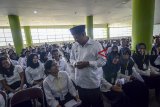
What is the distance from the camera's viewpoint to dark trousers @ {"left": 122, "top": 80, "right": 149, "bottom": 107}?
2.80m

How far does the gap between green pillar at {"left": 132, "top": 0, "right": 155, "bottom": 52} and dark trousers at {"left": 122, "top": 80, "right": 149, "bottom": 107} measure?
2572 mm

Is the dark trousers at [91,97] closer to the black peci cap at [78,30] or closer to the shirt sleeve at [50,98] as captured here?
the shirt sleeve at [50,98]

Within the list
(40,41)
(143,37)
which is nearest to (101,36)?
(40,41)

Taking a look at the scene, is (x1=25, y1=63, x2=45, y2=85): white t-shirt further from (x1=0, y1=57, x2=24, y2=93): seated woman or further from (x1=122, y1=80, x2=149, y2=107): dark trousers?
(x1=122, y1=80, x2=149, y2=107): dark trousers

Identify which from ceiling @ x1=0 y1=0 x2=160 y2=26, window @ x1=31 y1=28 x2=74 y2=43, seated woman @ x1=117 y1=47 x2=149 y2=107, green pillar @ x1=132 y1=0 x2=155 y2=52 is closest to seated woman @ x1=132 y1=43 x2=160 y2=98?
seated woman @ x1=117 y1=47 x2=149 y2=107

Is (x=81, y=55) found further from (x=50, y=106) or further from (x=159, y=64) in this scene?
(x=159, y=64)

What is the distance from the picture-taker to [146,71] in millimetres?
3234

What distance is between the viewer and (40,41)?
23219 mm

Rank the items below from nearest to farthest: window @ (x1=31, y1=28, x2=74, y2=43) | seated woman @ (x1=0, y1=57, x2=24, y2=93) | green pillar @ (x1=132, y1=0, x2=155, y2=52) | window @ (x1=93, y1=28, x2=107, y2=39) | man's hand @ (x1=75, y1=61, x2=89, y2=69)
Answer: man's hand @ (x1=75, y1=61, x2=89, y2=69), seated woman @ (x1=0, y1=57, x2=24, y2=93), green pillar @ (x1=132, y1=0, x2=155, y2=52), window @ (x1=31, y1=28, x2=74, y2=43), window @ (x1=93, y1=28, x2=107, y2=39)

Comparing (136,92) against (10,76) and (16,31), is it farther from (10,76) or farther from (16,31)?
(16,31)

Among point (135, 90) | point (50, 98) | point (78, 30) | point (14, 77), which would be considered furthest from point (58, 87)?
point (135, 90)

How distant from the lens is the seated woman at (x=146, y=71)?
3.19 meters

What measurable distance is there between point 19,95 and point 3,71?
1.17m

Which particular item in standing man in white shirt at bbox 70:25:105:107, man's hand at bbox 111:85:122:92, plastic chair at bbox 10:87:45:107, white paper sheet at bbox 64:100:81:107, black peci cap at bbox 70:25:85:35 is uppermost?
black peci cap at bbox 70:25:85:35
